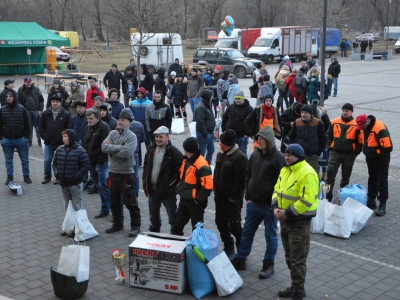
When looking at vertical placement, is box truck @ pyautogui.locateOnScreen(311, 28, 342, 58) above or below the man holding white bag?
above

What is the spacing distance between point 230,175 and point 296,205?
1303 mm

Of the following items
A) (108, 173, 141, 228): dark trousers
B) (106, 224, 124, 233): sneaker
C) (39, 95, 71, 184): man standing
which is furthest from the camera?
(39, 95, 71, 184): man standing

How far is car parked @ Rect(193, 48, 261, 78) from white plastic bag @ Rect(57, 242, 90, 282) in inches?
1092

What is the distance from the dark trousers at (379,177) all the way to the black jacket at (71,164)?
14.9 feet

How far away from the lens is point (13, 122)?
10.8 metres

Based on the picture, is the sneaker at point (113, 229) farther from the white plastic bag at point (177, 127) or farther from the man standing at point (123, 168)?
the white plastic bag at point (177, 127)

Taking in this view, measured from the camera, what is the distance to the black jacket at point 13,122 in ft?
35.6

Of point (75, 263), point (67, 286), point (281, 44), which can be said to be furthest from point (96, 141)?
point (281, 44)

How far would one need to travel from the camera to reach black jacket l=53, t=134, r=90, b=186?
26.9 ft

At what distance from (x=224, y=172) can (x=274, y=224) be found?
35.2 inches

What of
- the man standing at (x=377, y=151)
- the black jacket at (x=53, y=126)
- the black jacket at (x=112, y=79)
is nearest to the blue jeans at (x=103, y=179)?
the black jacket at (x=53, y=126)

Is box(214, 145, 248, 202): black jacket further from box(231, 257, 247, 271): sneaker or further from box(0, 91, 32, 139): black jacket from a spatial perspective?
box(0, 91, 32, 139): black jacket

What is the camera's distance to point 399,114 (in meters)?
19.0

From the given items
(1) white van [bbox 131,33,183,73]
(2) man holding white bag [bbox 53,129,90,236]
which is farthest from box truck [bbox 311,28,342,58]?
(2) man holding white bag [bbox 53,129,90,236]
